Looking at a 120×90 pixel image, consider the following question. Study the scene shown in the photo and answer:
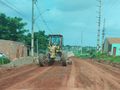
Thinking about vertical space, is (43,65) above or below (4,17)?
below

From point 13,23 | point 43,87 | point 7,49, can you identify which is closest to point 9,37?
point 13,23

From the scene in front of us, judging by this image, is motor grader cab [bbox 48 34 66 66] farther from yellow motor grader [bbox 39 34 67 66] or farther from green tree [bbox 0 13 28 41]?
green tree [bbox 0 13 28 41]

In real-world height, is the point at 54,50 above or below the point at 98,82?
above

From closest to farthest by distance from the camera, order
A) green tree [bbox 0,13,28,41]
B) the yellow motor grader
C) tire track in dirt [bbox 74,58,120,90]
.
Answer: tire track in dirt [bbox 74,58,120,90] → the yellow motor grader → green tree [bbox 0,13,28,41]

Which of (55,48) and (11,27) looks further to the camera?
(11,27)

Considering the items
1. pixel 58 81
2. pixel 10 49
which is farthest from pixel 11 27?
pixel 58 81

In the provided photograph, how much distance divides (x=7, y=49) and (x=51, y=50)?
26.0 m

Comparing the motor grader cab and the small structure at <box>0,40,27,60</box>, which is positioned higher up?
the motor grader cab

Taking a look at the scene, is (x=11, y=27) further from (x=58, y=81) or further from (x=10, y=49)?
(x=58, y=81)

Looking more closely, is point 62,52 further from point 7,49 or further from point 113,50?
point 113,50

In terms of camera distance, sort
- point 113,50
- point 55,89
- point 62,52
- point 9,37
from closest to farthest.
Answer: point 55,89 → point 62,52 → point 9,37 → point 113,50

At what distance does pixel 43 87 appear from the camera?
665 inches

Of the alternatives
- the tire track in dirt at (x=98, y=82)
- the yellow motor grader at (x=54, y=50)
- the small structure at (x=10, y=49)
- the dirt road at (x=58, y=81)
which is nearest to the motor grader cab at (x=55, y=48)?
the yellow motor grader at (x=54, y=50)

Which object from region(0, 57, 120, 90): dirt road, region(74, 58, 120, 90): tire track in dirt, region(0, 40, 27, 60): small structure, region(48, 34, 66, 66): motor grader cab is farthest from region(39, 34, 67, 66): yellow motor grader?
region(0, 40, 27, 60): small structure
